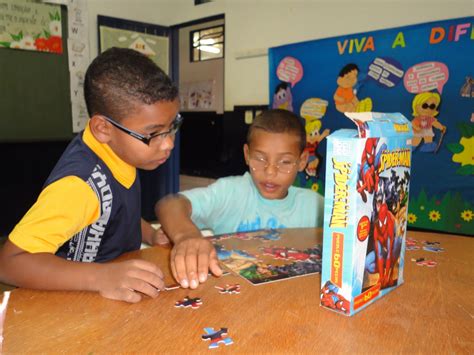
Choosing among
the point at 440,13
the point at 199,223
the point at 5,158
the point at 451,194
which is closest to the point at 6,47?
the point at 5,158

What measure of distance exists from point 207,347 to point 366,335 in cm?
27

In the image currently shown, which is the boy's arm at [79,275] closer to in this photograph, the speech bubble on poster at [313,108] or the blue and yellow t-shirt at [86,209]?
the blue and yellow t-shirt at [86,209]

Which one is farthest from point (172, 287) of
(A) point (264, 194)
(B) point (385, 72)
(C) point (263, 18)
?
(C) point (263, 18)

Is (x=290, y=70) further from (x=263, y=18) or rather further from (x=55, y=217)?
(x=55, y=217)

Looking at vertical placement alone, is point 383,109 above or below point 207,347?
above

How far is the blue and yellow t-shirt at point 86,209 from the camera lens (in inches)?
37.7

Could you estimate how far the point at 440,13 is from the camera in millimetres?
2959

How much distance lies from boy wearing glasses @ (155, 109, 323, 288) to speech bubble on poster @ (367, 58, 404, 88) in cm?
180

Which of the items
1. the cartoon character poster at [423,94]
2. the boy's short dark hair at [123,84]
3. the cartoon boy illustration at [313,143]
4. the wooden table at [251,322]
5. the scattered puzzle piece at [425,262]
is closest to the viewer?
the wooden table at [251,322]

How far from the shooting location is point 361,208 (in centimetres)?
72

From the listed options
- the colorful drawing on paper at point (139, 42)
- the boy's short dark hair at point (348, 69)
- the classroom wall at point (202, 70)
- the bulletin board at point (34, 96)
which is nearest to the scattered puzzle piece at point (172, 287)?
the boy's short dark hair at point (348, 69)

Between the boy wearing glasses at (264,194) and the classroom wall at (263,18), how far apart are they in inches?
80.0

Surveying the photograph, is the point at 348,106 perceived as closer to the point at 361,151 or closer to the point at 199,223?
the point at 199,223

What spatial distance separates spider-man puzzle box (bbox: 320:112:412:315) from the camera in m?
0.71
